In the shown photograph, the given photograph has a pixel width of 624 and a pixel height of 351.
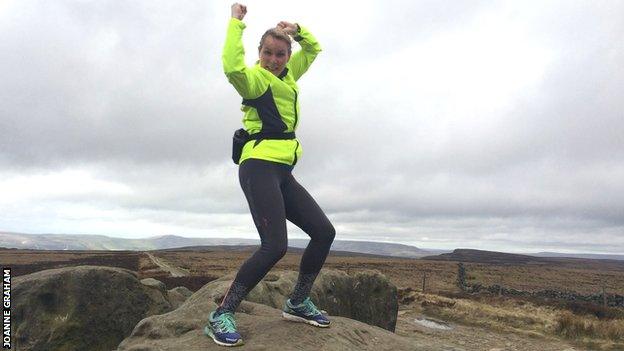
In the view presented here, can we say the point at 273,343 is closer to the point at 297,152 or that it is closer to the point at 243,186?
the point at 243,186

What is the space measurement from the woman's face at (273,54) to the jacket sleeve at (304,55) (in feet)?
1.74

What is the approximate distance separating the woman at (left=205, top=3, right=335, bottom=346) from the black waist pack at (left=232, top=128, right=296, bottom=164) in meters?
0.01

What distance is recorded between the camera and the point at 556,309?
2153 cm

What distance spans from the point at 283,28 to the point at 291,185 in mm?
1776

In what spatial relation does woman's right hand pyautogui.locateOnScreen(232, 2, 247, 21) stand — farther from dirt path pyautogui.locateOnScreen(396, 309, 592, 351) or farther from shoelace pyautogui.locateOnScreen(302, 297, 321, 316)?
dirt path pyautogui.locateOnScreen(396, 309, 592, 351)

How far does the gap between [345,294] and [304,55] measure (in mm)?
7889

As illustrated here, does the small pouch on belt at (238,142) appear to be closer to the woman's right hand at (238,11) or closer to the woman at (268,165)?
the woman at (268,165)

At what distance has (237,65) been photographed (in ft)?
13.1

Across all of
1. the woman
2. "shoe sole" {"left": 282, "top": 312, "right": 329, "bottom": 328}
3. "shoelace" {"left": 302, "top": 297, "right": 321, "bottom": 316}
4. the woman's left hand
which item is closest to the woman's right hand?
the woman

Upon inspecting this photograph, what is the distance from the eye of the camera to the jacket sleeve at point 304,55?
517cm

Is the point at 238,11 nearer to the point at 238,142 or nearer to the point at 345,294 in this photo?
the point at 238,142

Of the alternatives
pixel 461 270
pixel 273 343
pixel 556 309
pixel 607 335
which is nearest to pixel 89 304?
pixel 273 343

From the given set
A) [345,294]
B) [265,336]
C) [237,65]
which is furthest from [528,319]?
[237,65]

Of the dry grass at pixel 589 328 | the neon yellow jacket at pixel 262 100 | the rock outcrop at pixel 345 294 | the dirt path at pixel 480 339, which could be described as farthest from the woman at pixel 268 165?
the dry grass at pixel 589 328
